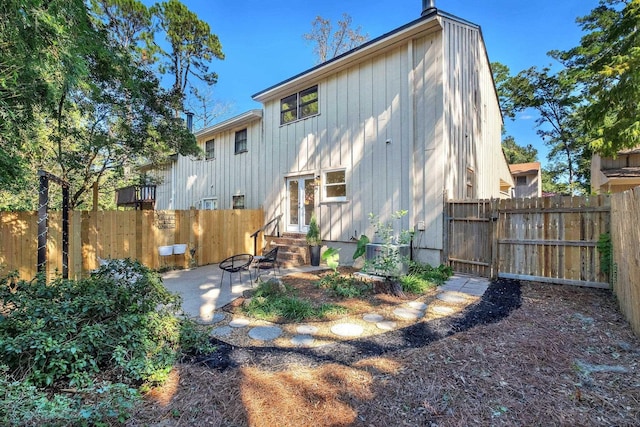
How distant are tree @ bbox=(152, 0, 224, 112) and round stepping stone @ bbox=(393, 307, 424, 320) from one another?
13105 mm

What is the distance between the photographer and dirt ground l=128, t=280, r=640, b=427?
2109 mm

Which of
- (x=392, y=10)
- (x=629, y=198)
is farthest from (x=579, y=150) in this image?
(x=629, y=198)

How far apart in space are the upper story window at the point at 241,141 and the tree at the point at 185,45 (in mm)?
3703

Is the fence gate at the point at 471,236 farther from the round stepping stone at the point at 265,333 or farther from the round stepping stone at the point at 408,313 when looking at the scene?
the round stepping stone at the point at 265,333

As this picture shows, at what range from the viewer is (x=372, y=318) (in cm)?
417

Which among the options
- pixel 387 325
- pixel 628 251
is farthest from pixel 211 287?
pixel 628 251

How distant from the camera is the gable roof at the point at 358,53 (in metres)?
6.95

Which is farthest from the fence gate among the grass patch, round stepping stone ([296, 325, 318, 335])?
round stepping stone ([296, 325, 318, 335])

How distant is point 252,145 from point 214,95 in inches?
389

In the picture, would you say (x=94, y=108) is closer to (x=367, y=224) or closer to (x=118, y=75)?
(x=118, y=75)

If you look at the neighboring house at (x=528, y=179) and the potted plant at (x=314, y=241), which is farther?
the neighboring house at (x=528, y=179)

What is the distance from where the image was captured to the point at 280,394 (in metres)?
2.37

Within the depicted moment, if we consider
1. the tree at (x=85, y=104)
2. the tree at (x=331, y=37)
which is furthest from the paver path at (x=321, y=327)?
the tree at (x=331, y=37)

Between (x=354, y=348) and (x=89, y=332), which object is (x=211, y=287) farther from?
(x=354, y=348)
